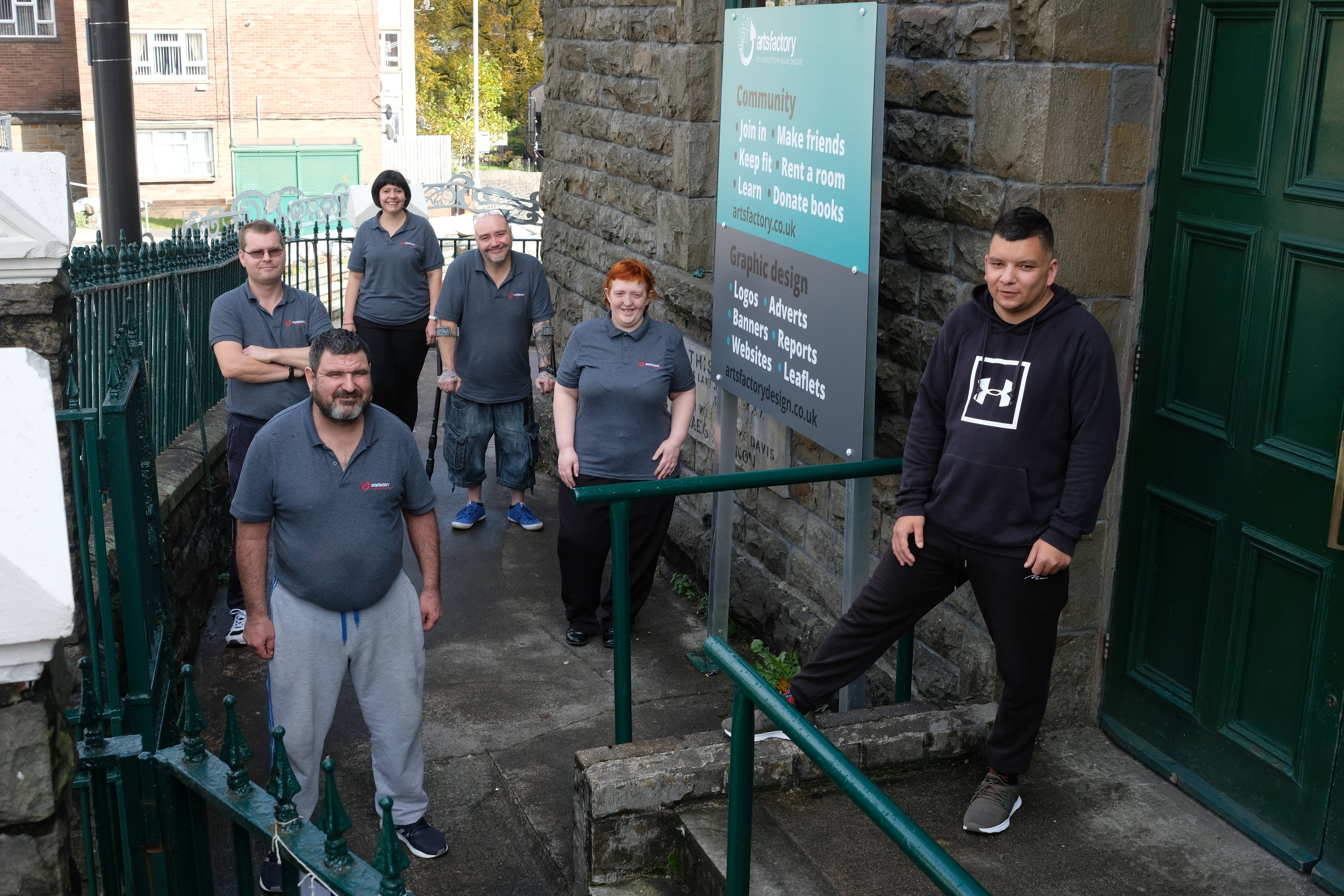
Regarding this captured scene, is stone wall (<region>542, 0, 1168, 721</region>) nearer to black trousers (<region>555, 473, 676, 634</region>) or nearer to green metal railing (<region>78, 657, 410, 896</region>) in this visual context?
black trousers (<region>555, 473, 676, 634</region>)

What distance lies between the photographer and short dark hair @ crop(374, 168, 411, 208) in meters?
7.57

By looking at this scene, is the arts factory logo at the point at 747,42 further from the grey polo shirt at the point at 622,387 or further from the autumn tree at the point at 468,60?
the autumn tree at the point at 468,60

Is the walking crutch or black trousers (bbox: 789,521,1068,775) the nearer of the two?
black trousers (bbox: 789,521,1068,775)

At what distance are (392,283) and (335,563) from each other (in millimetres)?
4000

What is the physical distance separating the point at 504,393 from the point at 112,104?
12.6 ft

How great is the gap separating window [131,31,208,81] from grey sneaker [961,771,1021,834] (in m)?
40.7

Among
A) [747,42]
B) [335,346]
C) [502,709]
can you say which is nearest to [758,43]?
[747,42]

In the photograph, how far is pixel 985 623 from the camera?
3977mm

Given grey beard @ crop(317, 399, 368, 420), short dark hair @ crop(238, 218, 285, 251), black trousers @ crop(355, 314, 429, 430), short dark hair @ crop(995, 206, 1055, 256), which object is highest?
short dark hair @ crop(995, 206, 1055, 256)

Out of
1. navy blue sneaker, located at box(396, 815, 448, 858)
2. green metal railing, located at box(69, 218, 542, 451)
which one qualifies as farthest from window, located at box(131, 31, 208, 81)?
navy blue sneaker, located at box(396, 815, 448, 858)

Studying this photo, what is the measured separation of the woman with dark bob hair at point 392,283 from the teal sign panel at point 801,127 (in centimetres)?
286

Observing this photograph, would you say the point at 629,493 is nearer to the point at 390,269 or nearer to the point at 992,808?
the point at 992,808

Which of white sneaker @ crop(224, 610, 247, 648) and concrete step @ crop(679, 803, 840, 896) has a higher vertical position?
concrete step @ crop(679, 803, 840, 896)

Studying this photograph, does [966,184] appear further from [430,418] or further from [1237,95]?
[430,418]
